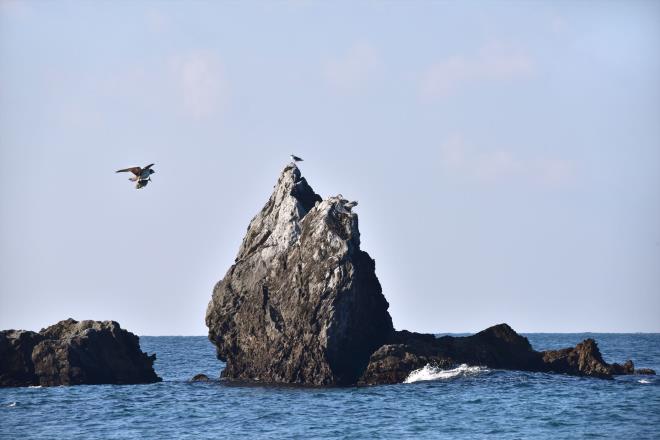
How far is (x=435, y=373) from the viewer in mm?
56625

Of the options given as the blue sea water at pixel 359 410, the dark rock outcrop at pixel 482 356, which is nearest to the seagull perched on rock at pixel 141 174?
the blue sea water at pixel 359 410

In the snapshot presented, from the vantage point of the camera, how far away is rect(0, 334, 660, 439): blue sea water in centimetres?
4338

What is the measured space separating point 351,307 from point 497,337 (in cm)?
997

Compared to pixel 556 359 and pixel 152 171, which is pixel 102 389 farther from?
pixel 556 359

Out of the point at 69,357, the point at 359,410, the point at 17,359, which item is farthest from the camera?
the point at 17,359

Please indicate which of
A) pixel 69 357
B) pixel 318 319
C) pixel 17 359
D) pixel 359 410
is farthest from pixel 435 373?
pixel 17 359

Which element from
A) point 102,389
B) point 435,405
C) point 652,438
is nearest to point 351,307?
point 435,405

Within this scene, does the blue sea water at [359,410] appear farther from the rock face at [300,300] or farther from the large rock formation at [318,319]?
the rock face at [300,300]

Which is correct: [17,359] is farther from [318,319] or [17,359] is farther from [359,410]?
[359,410]

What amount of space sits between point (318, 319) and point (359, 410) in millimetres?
9102

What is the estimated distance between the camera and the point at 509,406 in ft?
158

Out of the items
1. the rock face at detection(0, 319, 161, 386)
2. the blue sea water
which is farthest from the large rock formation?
the rock face at detection(0, 319, 161, 386)

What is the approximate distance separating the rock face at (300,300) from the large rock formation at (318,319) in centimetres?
5

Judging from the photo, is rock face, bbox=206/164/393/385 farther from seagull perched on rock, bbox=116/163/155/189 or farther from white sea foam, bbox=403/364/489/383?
seagull perched on rock, bbox=116/163/155/189
